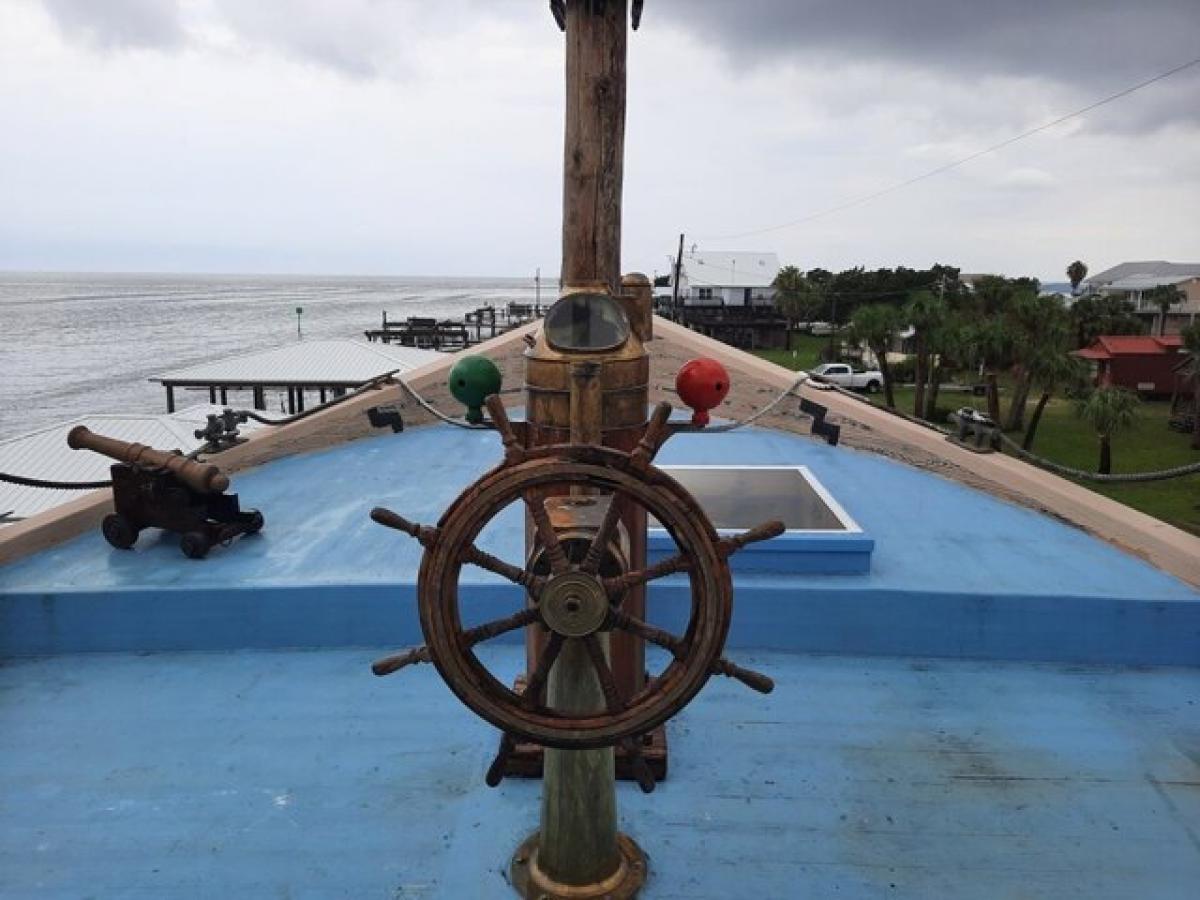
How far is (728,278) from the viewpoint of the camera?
65812 mm

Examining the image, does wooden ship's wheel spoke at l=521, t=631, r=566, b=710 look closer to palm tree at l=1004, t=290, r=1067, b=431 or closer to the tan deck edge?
the tan deck edge

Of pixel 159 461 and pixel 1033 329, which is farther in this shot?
pixel 1033 329

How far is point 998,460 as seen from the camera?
23.1ft

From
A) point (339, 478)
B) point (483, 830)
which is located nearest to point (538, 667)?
point (483, 830)

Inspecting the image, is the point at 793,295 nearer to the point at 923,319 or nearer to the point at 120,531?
the point at 923,319

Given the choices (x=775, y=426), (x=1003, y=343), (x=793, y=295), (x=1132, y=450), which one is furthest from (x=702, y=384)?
(x=793, y=295)

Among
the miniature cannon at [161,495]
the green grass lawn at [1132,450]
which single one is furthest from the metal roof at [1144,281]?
the miniature cannon at [161,495]

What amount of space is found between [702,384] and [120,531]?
4.40m

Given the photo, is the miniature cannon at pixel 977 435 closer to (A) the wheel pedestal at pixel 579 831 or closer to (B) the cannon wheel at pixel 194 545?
(A) the wheel pedestal at pixel 579 831

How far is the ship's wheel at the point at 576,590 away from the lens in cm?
219

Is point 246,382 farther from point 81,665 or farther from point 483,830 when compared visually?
point 483,830

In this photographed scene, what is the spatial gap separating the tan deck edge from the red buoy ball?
1548 mm

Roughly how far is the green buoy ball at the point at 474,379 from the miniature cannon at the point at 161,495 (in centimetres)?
315

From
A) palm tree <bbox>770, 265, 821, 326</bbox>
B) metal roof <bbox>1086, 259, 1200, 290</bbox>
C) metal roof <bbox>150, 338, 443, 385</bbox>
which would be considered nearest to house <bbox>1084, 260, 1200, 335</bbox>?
metal roof <bbox>1086, 259, 1200, 290</bbox>
